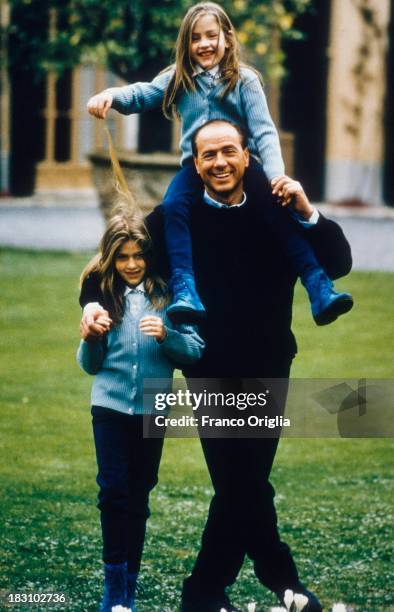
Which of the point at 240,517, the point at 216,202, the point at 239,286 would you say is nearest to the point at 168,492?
the point at 240,517

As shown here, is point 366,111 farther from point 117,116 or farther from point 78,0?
point 78,0

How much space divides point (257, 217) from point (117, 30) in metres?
9.38

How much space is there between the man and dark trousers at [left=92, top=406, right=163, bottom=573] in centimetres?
19

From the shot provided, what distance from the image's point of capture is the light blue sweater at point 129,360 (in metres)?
3.97

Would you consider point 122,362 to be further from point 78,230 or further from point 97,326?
point 78,230

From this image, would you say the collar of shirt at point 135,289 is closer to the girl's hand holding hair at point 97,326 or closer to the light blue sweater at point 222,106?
the girl's hand holding hair at point 97,326

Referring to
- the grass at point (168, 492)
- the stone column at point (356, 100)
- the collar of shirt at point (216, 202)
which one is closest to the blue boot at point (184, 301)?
the collar of shirt at point (216, 202)

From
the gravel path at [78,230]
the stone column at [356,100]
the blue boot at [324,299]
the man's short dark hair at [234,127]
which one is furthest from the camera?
the stone column at [356,100]

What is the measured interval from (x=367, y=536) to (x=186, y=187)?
209 cm

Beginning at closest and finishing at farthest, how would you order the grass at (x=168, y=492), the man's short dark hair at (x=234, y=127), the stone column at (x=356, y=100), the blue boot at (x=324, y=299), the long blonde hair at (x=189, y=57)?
the blue boot at (x=324, y=299) → the man's short dark hair at (x=234, y=127) → the long blonde hair at (x=189, y=57) → the grass at (x=168, y=492) → the stone column at (x=356, y=100)

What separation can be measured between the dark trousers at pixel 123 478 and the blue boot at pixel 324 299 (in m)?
0.60

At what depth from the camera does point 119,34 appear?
13039 millimetres

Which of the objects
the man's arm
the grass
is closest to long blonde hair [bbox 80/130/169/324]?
the man's arm

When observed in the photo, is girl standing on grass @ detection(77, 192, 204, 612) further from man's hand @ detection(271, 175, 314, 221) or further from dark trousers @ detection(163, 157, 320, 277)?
man's hand @ detection(271, 175, 314, 221)
